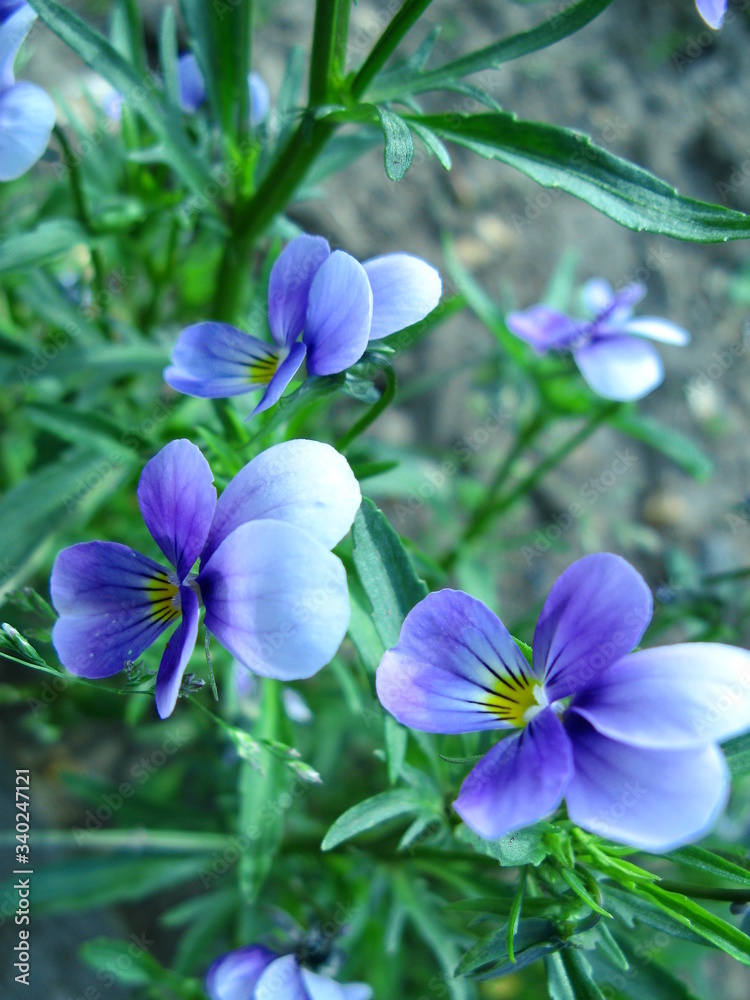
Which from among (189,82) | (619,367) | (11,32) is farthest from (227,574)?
(189,82)

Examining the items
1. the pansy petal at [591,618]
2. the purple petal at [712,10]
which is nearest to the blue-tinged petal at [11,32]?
the purple petal at [712,10]

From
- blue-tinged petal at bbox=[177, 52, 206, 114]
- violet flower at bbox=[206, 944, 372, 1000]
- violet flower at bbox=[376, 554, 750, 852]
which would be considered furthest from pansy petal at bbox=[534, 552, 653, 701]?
blue-tinged petal at bbox=[177, 52, 206, 114]

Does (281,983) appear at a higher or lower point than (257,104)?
lower

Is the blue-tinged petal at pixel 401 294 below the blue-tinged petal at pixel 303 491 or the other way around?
the other way around

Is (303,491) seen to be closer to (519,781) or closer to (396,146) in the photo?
(519,781)

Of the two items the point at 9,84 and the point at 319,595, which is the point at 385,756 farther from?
the point at 9,84

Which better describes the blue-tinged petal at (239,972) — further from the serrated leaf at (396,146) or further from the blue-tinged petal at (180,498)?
the serrated leaf at (396,146)
